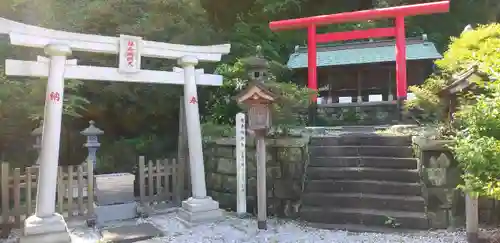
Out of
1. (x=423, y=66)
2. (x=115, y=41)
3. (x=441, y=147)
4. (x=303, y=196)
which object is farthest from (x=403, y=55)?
(x=115, y=41)

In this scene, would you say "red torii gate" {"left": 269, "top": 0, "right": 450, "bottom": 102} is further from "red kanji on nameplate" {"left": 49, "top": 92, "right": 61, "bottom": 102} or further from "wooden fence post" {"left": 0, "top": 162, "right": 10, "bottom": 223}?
"wooden fence post" {"left": 0, "top": 162, "right": 10, "bottom": 223}

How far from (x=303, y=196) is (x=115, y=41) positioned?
4.60 m

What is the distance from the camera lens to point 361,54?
1470cm

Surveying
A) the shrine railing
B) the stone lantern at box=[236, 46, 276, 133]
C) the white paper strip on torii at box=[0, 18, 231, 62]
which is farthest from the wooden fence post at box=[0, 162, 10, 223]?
the shrine railing

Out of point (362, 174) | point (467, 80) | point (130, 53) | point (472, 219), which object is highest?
point (130, 53)

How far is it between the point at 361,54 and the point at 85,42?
11.4 m

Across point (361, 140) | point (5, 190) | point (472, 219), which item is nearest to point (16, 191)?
point (5, 190)

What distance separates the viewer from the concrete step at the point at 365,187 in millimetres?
6492

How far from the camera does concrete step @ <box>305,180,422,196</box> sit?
21.3ft

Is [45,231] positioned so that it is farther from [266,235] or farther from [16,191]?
[266,235]

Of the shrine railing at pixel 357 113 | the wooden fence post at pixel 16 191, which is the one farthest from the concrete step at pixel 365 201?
the shrine railing at pixel 357 113

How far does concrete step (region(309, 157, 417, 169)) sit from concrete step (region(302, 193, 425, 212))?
0.71m

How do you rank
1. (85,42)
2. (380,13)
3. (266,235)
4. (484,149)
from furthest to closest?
1. (380,13)
2. (85,42)
3. (266,235)
4. (484,149)

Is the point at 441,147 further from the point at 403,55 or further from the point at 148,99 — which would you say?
the point at 148,99
